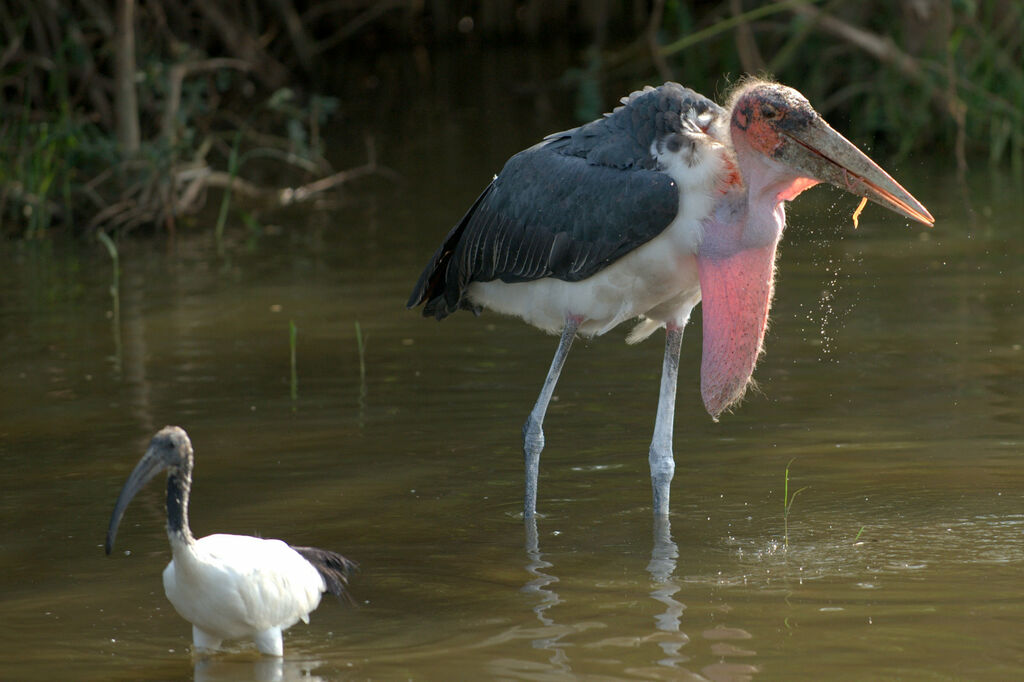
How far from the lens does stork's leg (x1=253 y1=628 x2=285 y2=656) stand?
13.8 feet

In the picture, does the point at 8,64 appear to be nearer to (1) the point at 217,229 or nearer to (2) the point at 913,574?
(1) the point at 217,229

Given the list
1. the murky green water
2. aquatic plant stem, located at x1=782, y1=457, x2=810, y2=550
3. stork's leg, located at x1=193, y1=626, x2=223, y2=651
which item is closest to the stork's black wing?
the murky green water

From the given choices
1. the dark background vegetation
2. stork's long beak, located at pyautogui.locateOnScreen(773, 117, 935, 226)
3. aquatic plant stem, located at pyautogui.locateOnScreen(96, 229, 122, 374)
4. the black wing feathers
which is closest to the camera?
the black wing feathers

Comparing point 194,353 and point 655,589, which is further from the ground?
point 194,353

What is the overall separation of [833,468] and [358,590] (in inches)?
79.0

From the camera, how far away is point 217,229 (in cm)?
1162

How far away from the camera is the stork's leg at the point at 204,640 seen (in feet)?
13.8

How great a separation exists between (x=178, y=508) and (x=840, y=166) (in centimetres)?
214

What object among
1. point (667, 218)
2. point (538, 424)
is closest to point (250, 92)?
point (538, 424)

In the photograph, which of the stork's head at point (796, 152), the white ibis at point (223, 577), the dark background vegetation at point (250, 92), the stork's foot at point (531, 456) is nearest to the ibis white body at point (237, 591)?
the white ibis at point (223, 577)

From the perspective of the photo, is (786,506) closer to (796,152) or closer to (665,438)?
(665,438)

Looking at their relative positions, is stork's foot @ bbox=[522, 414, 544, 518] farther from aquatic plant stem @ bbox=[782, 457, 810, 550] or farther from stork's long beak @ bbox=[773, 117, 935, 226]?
stork's long beak @ bbox=[773, 117, 935, 226]

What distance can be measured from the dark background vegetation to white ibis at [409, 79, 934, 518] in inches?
206

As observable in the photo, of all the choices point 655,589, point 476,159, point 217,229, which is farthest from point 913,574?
point 476,159
